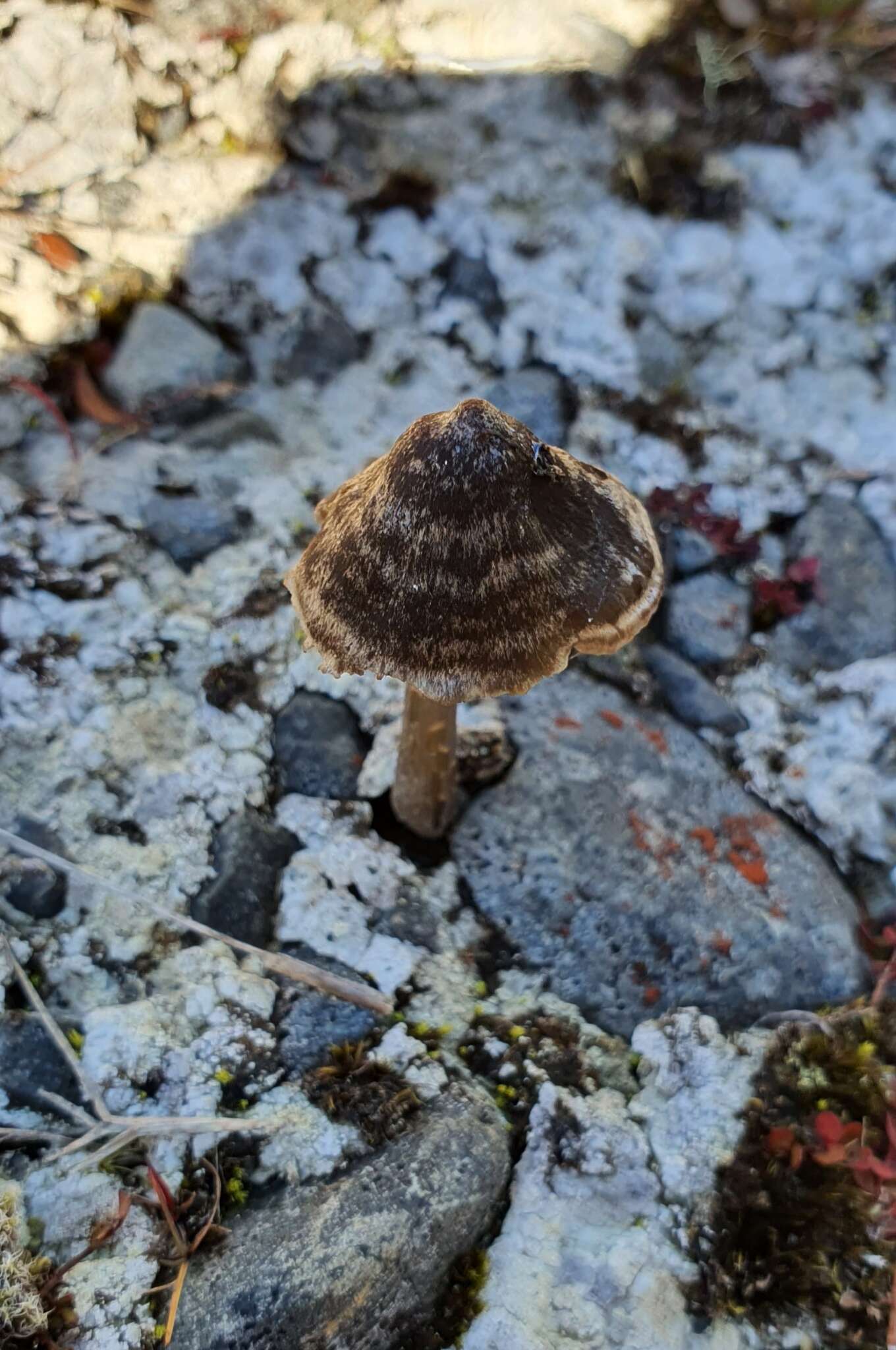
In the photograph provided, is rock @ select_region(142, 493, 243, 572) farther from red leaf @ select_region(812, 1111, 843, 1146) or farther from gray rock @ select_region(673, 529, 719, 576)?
Answer: red leaf @ select_region(812, 1111, 843, 1146)

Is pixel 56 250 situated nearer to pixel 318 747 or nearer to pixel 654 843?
pixel 318 747

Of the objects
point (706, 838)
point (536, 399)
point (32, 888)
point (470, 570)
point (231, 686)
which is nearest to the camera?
point (470, 570)

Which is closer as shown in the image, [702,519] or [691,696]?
[691,696]

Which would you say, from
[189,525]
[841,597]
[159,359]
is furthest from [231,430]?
[841,597]

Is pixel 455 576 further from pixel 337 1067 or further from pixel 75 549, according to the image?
pixel 75 549

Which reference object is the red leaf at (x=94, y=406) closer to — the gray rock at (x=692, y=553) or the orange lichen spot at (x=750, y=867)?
the gray rock at (x=692, y=553)

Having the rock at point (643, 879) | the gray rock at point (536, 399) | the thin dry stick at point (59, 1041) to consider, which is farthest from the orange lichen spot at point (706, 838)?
Result: the thin dry stick at point (59, 1041)
